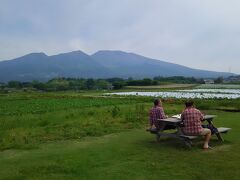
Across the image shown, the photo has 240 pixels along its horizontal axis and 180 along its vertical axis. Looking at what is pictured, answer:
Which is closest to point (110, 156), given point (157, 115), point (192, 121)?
point (192, 121)

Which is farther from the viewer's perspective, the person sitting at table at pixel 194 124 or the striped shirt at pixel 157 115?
the striped shirt at pixel 157 115

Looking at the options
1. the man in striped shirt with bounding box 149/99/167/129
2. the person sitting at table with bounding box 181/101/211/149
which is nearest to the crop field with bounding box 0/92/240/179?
the person sitting at table with bounding box 181/101/211/149

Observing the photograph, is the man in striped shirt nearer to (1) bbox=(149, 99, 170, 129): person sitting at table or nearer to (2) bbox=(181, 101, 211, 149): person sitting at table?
(1) bbox=(149, 99, 170, 129): person sitting at table

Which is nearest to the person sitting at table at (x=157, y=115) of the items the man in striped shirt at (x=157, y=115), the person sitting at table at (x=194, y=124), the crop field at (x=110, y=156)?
the man in striped shirt at (x=157, y=115)

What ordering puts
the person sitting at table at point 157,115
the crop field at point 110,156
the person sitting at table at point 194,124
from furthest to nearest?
the person sitting at table at point 157,115, the person sitting at table at point 194,124, the crop field at point 110,156

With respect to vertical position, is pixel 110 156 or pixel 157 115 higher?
pixel 157 115

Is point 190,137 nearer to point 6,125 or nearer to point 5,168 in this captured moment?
point 5,168

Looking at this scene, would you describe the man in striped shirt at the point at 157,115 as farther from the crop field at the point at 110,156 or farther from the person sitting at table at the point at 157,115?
the crop field at the point at 110,156

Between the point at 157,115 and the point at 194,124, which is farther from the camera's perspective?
the point at 157,115

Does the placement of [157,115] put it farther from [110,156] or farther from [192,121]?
[110,156]

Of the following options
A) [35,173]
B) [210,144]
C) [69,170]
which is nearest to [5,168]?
[35,173]

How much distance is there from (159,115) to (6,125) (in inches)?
311

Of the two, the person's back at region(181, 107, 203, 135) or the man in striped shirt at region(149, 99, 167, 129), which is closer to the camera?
the person's back at region(181, 107, 203, 135)

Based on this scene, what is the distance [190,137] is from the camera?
8.67 metres
